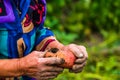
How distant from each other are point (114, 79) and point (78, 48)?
1808mm

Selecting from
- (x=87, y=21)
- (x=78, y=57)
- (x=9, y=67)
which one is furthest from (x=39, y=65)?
(x=87, y=21)

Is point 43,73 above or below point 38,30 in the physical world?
below

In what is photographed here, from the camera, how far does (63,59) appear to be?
2.05 m

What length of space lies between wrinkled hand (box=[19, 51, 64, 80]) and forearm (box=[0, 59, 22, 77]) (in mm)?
17

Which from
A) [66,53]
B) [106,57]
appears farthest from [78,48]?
[106,57]

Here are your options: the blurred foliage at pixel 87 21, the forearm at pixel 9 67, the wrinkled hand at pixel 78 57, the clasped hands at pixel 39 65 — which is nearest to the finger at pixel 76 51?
the wrinkled hand at pixel 78 57

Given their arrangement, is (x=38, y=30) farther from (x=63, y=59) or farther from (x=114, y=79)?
(x=114, y=79)

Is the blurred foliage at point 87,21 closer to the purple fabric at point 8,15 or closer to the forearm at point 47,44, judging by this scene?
the forearm at point 47,44

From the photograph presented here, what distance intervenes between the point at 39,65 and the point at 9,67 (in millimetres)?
130

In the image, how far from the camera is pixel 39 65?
1984 mm

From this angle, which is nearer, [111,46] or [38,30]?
[38,30]

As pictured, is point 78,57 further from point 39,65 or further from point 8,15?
point 8,15

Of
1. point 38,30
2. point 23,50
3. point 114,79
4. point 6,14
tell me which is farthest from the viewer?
point 114,79

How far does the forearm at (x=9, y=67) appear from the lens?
1981mm
